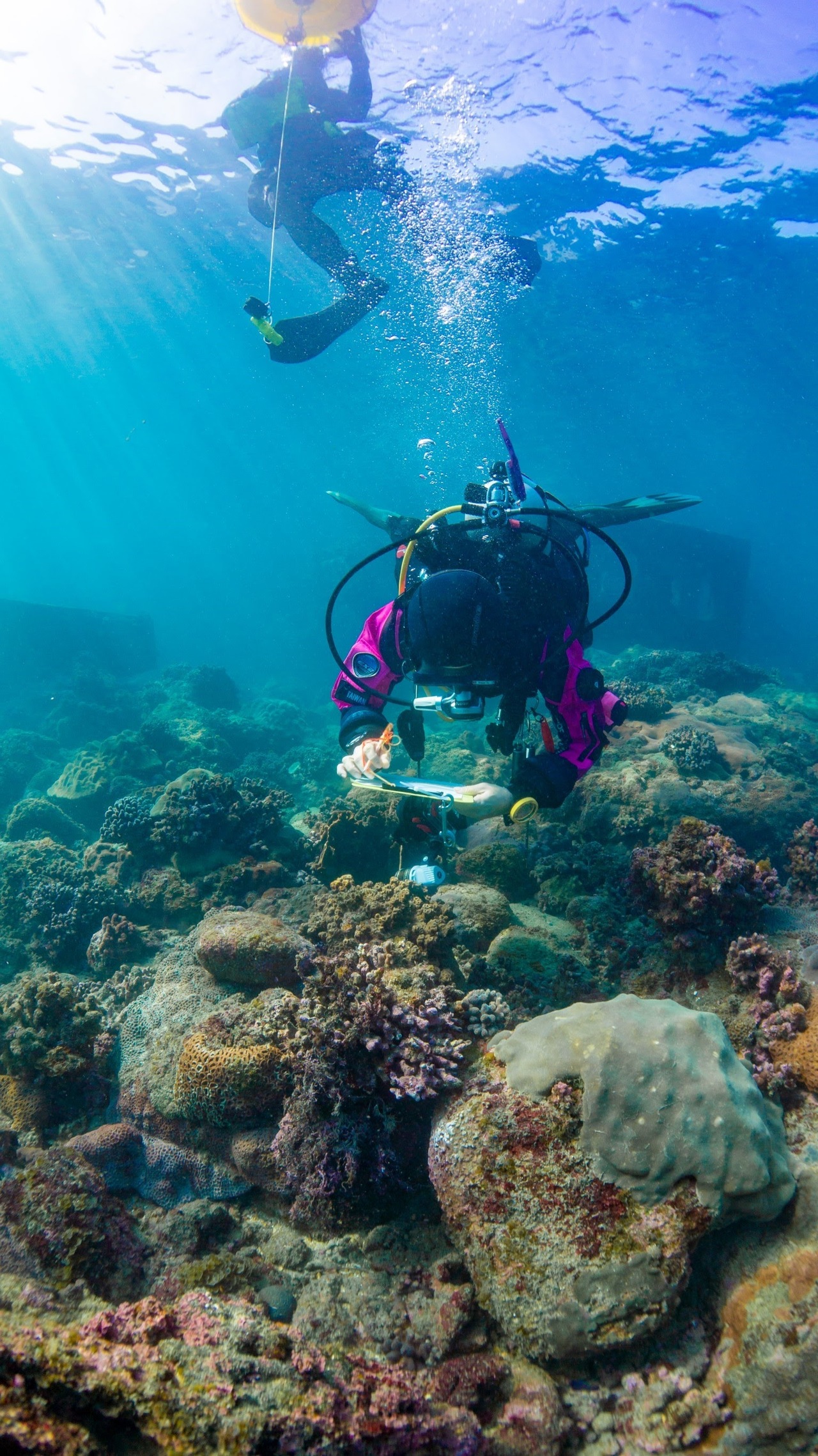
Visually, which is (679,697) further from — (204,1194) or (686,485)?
(686,485)

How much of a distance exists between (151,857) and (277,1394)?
650cm

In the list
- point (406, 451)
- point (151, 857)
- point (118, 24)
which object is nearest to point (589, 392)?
point (118, 24)

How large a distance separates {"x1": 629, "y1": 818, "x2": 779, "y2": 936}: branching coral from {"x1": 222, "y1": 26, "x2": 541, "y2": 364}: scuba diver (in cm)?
954

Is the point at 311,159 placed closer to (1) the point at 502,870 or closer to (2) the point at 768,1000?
(1) the point at 502,870

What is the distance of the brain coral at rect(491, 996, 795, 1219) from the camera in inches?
102

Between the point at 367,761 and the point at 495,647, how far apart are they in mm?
1278

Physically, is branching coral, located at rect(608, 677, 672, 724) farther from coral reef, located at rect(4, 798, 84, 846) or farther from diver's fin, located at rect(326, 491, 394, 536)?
coral reef, located at rect(4, 798, 84, 846)

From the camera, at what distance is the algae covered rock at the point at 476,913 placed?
494 cm

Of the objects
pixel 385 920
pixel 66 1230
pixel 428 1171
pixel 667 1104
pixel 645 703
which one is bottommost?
pixel 645 703

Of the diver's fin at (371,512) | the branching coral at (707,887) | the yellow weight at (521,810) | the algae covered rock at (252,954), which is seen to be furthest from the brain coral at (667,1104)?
the diver's fin at (371,512)

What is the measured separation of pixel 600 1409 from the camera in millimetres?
2408

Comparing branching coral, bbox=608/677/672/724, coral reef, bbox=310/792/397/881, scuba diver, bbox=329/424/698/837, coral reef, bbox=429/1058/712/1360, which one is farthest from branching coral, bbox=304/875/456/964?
branching coral, bbox=608/677/672/724

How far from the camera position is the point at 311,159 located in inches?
483

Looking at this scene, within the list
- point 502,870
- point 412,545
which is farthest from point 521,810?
point 502,870
